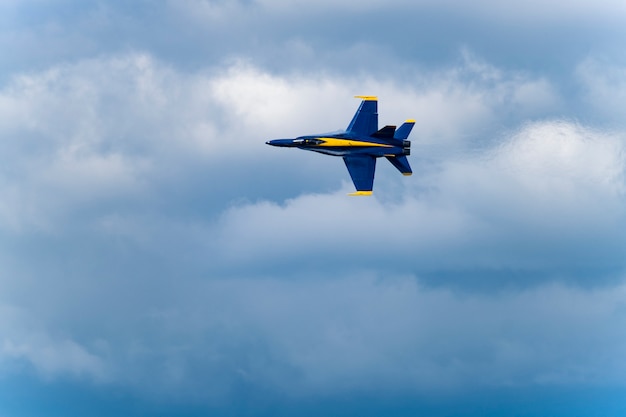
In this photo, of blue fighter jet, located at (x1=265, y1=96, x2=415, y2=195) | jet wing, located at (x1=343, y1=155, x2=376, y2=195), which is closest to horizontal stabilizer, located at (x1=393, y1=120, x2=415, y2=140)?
blue fighter jet, located at (x1=265, y1=96, x2=415, y2=195)

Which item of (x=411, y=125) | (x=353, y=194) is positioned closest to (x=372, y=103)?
(x=411, y=125)

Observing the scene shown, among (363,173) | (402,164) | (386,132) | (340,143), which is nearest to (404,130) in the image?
(386,132)

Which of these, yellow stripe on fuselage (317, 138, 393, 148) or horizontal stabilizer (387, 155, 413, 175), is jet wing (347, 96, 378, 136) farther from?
horizontal stabilizer (387, 155, 413, 175)

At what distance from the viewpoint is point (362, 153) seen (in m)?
122

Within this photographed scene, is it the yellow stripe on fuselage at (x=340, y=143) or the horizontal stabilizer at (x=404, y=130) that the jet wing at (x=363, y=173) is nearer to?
the yellow stripe on fuselage at (x=340, y=143)

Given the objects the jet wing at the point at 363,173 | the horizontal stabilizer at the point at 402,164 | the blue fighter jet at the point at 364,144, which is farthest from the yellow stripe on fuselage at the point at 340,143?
the horizontal stabilizer at the point at 402,164

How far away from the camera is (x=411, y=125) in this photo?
12125cm

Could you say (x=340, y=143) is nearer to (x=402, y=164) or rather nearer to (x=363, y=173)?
(x=363, y=173)

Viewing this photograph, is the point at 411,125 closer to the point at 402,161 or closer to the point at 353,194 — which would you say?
the point at 402,161

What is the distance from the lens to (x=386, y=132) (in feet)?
395

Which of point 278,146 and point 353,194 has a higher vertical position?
point 278,146

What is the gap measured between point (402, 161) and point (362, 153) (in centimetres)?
605

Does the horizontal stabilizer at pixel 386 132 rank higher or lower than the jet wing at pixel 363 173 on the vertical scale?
higher

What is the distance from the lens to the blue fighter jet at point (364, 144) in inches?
4734
